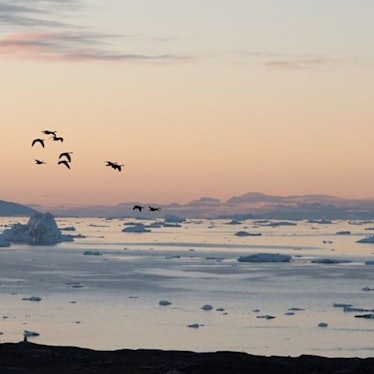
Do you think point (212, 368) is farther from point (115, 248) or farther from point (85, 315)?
point (115, 248)

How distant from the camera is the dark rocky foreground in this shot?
25000 mm

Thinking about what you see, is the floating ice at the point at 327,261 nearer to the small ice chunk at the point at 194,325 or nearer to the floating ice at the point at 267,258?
the floating ice at the point at 267,258

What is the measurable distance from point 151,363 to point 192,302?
31421mm

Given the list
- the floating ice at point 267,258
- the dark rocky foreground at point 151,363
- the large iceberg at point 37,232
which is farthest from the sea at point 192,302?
the large iceberg at point 37,232

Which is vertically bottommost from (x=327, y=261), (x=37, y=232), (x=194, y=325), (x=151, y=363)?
(x=151, y=363)

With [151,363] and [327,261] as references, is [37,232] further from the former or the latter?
[151,363]

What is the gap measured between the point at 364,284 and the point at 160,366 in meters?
46.7

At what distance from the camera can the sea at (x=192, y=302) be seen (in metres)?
43.2

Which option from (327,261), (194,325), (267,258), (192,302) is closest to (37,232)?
(267,258)

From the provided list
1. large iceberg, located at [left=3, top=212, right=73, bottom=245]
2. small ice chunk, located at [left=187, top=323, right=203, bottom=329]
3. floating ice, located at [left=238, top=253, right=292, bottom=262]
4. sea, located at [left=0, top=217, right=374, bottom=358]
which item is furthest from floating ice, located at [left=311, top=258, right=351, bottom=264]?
small ice chunk, located at [left=187, top=323, right=203, bottom=329]

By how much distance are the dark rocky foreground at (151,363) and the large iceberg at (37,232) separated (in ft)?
289

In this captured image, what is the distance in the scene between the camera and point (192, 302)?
196 feet

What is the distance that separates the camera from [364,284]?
236 feet

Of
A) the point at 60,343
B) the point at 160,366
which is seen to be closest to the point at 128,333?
the point at 60,343
